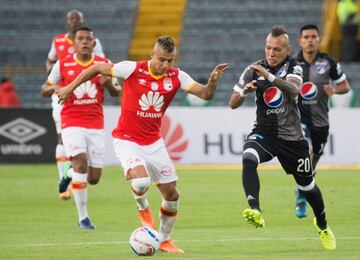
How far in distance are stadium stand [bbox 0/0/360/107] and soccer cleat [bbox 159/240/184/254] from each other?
2059 centimetres

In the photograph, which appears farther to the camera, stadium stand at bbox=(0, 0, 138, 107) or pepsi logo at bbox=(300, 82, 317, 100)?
stadium stand at bbox=(0, 0, 138, 107)

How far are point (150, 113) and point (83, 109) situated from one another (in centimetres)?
348

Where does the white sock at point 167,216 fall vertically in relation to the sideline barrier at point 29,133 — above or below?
above

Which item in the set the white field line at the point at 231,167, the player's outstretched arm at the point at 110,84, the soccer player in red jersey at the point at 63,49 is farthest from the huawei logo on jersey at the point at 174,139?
the player's outstretched arm at the point at 110,84

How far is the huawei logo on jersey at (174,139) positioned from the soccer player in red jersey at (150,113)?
13.3 meters

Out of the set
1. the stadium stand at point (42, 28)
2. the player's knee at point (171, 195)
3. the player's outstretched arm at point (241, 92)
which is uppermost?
the player's outstretched arm at point (241, 92)

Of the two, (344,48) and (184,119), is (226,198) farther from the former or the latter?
(344,48)

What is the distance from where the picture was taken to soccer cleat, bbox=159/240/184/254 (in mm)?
11869

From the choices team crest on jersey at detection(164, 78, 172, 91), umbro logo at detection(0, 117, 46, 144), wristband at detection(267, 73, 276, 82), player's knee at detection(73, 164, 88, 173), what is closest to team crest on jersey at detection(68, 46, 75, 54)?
player's knee at detection(73, 164, 88, 173)

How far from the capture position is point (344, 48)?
110 feet

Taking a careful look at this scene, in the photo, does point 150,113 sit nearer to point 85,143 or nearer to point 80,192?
point 80,192

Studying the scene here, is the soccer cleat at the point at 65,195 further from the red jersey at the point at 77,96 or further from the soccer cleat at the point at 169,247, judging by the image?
the soccer cleat at the point at 169,247

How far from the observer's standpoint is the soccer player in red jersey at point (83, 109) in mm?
15258

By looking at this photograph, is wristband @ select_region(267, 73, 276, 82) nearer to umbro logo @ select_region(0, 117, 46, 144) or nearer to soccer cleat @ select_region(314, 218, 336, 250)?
soccer cleat @ select_region(314, 218, 336, 250)
